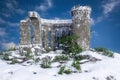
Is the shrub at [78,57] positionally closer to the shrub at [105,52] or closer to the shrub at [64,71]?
the shrub at [64,71]

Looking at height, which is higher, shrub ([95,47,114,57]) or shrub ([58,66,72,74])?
shrub ([95,47,114,57])

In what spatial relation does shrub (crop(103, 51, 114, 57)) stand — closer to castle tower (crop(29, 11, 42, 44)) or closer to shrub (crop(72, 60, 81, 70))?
shrub (crop(72, 60, 81, 70))

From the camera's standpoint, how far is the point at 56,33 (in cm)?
5219

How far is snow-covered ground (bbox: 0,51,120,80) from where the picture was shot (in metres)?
37.4

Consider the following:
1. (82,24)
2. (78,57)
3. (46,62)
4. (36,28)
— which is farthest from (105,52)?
(36,28)

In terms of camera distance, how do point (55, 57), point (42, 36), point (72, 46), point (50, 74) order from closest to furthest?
point (50, 74) < point (55, 57) < point (72, 46) < point (42, 36)

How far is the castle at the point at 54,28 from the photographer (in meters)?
48.9

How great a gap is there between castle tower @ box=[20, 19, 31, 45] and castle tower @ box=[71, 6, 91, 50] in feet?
24.1

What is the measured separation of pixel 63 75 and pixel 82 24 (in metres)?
13.0

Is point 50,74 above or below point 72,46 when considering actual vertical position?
below

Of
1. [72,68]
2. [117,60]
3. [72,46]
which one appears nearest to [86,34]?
[72,46]

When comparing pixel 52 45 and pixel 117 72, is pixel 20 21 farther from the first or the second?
pixel 117 72

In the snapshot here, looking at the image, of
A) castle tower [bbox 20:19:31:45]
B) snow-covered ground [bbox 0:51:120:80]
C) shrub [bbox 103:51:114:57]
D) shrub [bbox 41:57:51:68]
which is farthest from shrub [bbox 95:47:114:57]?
castle tower [bbox 20:19:31:45]

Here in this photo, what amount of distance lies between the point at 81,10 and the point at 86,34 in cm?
387
